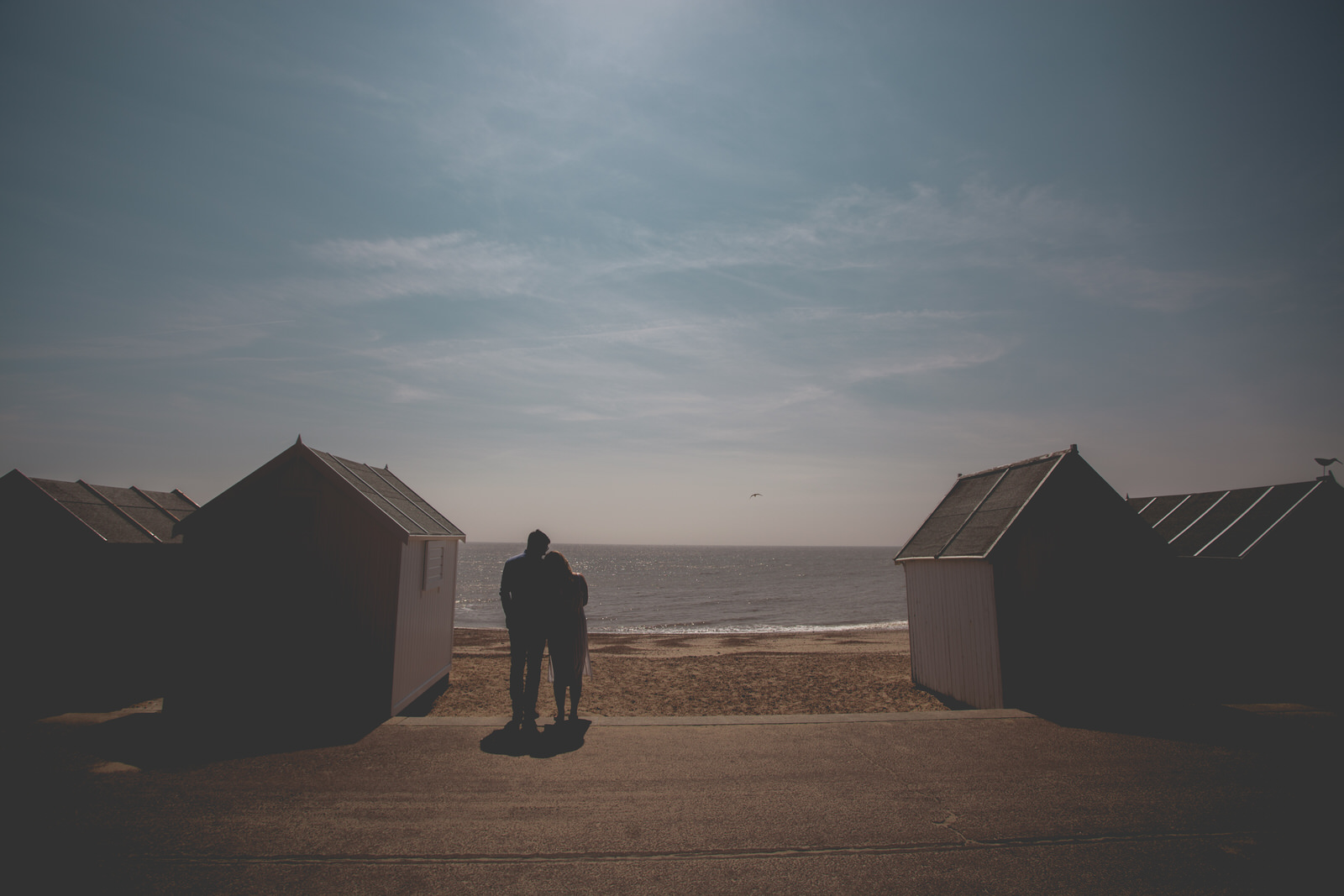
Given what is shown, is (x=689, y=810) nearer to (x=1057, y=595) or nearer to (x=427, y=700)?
(x=1057, y=595)

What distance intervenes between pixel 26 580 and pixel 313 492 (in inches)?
213

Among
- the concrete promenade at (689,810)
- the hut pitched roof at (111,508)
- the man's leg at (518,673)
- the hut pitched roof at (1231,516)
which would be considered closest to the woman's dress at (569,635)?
the man's leg at (518,673)

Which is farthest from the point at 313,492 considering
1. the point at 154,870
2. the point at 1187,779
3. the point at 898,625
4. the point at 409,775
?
the point at 898,625

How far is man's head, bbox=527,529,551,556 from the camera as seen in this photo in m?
Result: 7.57

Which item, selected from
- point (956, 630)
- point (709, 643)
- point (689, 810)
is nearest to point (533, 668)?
point (689, 810)

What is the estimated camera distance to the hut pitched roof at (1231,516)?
10.5 m

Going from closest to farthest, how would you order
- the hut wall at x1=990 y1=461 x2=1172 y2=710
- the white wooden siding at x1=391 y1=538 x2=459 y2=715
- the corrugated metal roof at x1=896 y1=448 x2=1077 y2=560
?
1. the white wooden siding at x1=391 y1=538 x2=459 y2=715
2. the hut wall at x1=990 y1=461 x2=1172 y2=710
3. the corrugated metal roof at x1=896 y1=448 x2=1077 y2=560

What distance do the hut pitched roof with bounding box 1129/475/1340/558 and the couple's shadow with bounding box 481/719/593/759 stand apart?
1074cm

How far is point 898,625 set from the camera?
33.7 meters

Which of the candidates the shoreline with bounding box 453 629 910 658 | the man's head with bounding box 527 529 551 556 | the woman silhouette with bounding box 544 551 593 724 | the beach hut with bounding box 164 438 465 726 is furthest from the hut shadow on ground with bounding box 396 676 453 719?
the shoreline with bounding box 453 629 910 658

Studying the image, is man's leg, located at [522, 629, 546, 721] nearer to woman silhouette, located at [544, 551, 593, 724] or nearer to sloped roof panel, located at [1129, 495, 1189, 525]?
woman silhouette, located at [544, 551, 593, 724]

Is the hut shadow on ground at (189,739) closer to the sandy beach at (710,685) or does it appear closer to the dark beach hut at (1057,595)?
the sandy beach at (710,685)

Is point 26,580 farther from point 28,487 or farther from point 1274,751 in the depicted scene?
point 1274,751

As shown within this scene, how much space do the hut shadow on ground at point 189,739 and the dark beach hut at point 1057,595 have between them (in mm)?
8825
